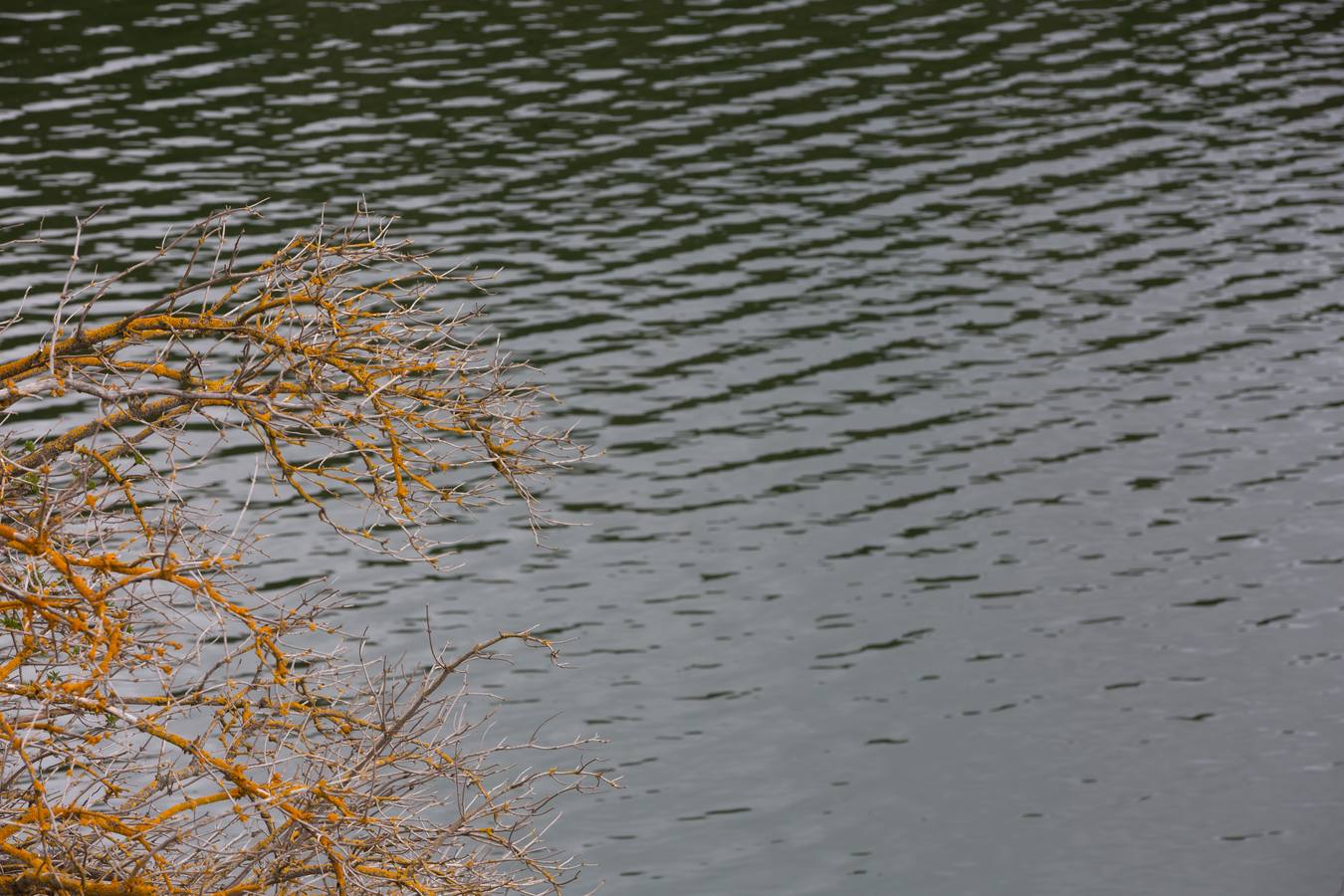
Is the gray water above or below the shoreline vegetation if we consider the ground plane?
below

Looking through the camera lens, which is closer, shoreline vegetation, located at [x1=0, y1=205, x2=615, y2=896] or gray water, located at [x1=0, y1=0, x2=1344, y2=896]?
shoreline vegetation, located at [x1=0, y1=205, x2=615, y2=896]

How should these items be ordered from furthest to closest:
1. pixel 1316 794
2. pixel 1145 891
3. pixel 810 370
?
1. pixel 810 370
2. pixel 1316 794
3. pixel 1145 891

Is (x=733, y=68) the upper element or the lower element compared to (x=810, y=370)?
upper

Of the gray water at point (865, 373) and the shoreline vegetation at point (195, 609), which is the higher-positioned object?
the shoreline vegetation at point (195, 609)

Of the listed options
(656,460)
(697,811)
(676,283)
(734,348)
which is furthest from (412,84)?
(697,811)

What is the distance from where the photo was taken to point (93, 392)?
935 cm

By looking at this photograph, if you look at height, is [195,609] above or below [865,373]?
above

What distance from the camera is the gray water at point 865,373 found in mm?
19297

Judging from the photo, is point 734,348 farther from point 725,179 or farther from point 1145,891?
point 1145,891

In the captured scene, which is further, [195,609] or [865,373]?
[865,373]

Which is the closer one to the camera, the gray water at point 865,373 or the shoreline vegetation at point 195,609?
the shoreline vegetation at point 195,609

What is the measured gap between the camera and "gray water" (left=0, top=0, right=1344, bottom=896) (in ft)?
63.3

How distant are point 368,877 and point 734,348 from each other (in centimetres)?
1945

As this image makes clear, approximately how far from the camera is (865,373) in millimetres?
28781
